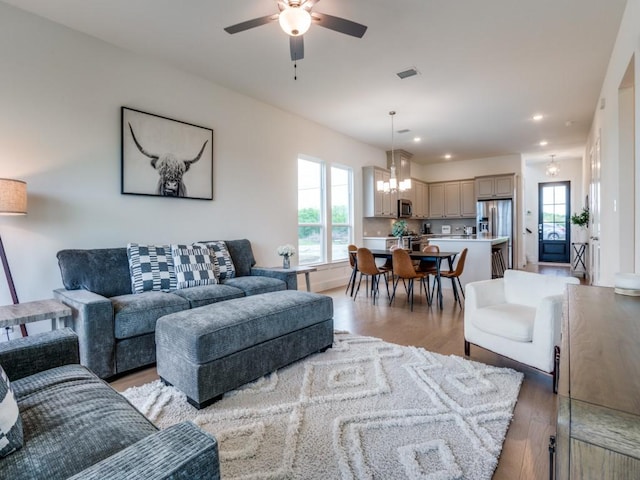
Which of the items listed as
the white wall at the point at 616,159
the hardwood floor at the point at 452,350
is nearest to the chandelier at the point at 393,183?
the hardwood floor at the point at 452,350

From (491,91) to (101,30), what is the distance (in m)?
4.50

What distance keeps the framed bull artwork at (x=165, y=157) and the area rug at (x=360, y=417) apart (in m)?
2.12

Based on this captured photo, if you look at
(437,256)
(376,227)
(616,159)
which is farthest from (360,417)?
(376,227)

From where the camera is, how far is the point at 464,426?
176 cm

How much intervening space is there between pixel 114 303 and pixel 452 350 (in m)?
2.78

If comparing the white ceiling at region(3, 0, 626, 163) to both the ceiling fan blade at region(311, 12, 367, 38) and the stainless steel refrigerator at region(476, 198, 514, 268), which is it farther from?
the stainless steel refrigerator at region(476, 198, 514, 268)

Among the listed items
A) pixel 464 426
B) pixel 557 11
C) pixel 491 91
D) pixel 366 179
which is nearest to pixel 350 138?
pixel 366 179

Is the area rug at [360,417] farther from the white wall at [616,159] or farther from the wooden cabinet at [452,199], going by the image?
the wooden cabinet at [452,199]

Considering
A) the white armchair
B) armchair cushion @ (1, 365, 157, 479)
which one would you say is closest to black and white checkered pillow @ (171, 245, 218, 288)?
armchair cushion @ (1, 365, 157, 479)

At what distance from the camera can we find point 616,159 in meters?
3.27

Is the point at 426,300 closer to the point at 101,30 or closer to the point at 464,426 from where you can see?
the point at 464,426

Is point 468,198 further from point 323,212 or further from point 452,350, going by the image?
point 452,350

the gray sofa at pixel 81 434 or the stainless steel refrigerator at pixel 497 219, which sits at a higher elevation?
the stainless steel refrigerator at pixel 497 219

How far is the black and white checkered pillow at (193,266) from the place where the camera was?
10.6ft
